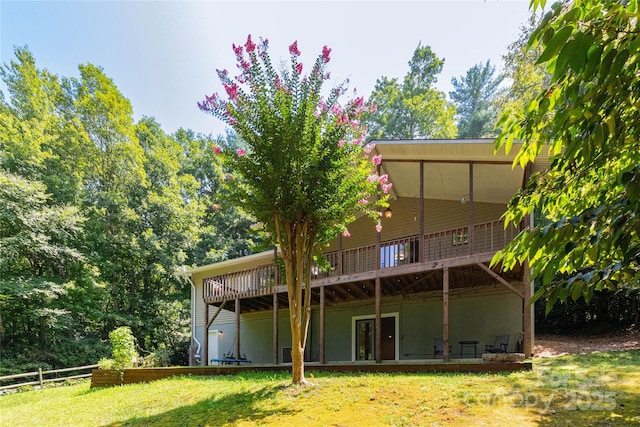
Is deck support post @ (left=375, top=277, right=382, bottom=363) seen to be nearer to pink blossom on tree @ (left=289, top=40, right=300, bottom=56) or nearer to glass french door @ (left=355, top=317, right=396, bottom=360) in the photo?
glass french door @ (left=355, top=317, right=396, bottom=360)

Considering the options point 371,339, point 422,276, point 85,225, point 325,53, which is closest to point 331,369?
point 422,276

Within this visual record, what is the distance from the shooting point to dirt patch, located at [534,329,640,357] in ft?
32.8

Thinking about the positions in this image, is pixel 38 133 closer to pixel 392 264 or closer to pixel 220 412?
pixel 392 264

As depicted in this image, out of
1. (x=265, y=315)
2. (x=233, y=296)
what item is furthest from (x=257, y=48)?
(x=265, y=315)

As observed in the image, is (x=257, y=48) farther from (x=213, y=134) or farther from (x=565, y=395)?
(x=213, y=134)

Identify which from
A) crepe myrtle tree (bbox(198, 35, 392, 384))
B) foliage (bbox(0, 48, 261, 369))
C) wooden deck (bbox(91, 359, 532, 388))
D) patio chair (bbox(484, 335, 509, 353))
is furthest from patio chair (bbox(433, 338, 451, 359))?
foliage (bbox(0, 48, 261, 369))

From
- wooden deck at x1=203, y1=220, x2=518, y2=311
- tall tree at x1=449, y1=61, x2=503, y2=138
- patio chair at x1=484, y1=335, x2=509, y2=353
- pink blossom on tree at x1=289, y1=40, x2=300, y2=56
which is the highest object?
tall tree at x1=449, y1=61, x2=503, y2=138

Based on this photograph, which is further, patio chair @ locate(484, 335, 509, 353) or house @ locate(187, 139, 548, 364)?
patio chair @ locate(484, 335, 509, 353)

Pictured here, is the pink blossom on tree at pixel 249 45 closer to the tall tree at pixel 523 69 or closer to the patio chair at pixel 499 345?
the patio chair at pixel 499 345

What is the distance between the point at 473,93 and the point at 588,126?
31.3 meters

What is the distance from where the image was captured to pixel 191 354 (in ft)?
56.5

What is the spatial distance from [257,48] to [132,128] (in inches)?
807

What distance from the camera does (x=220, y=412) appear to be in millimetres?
5316

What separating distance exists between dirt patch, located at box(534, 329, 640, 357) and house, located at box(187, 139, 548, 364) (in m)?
0.91
